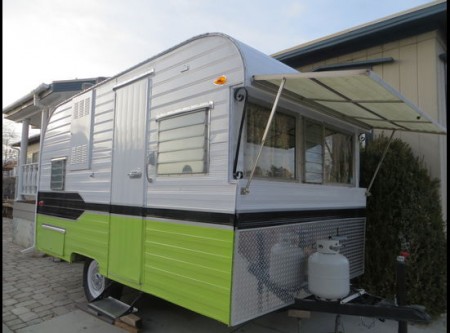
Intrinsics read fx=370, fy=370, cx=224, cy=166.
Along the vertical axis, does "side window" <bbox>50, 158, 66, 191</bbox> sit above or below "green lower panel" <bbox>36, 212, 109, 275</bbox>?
above

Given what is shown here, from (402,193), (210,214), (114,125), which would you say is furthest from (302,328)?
(114,125)

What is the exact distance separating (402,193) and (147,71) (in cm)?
363

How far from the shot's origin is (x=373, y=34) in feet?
19.8

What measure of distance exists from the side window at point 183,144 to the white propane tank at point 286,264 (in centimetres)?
96

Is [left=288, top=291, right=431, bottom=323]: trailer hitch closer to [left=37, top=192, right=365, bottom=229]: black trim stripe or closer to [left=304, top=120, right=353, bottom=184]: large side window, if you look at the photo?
[left=37, top=192, right=365, bottom=229]: black trim stripe

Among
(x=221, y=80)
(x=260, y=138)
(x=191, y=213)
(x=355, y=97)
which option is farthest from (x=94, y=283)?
(x=355, y=97)

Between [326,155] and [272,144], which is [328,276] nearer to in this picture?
[272,144]

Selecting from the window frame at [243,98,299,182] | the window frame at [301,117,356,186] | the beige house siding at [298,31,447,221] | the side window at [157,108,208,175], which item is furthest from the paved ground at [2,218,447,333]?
the beige house siding at [298,31,447,221]

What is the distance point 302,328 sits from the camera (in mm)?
4082

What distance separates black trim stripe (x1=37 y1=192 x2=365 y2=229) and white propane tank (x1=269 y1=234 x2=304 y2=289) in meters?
0.21

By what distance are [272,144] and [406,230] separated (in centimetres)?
253

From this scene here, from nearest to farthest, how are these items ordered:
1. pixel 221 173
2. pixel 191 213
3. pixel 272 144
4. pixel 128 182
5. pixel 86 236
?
pixel 221 173
pixel 191 213
pixel 272 144
pixel 128 182
pixel 86 236

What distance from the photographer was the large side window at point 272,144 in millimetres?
3342

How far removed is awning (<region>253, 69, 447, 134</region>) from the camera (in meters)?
2.84
